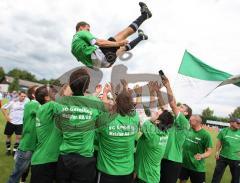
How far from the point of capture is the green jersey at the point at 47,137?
4895 mm

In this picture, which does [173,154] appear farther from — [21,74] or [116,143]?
[21,74]

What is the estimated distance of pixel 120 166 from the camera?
15.7 ft

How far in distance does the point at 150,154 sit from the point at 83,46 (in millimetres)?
2375

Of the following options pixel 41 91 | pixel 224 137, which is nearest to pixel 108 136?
pixel 41 91

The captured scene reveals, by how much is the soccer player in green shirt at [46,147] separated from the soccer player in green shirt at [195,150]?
422 centimetres

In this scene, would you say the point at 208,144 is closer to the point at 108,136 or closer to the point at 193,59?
the point at 193,59

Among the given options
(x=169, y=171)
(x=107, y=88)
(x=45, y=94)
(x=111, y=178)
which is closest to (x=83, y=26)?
(x=107, y=88)

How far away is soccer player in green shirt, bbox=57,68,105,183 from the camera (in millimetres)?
4516

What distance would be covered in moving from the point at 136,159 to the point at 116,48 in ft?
7.04

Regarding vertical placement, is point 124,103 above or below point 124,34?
below

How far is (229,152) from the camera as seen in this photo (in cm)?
966

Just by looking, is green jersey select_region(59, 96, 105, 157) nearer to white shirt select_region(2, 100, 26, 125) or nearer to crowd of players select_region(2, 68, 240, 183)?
crowd of players select_region(2, 68, 240, 183)

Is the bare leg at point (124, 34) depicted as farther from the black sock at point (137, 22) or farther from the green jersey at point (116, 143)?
the green jersey at point (116, 143)

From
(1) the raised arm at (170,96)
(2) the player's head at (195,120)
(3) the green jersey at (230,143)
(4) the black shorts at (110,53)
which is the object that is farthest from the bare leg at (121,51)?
(3) the green jersey at (230,143)
